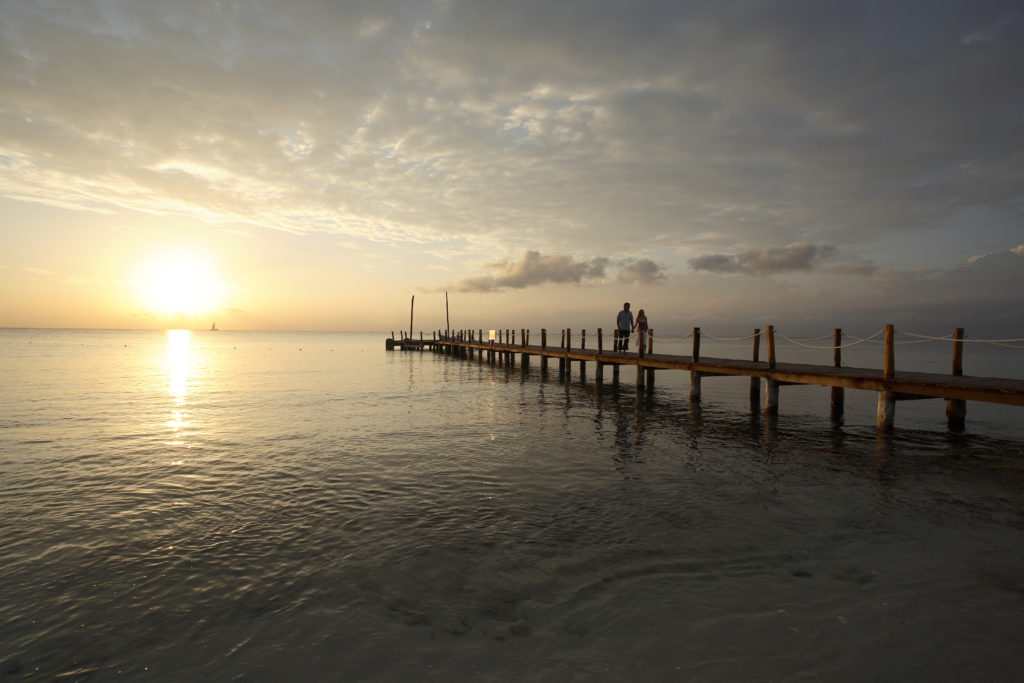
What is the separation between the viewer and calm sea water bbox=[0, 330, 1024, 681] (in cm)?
429

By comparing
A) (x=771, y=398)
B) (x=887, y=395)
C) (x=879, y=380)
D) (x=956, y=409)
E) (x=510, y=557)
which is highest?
(x=879, y=380)

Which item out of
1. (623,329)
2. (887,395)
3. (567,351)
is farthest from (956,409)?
(567,351)

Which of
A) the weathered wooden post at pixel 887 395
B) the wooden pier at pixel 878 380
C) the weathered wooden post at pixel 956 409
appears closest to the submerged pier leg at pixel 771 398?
the wooden pier at pixel 878 380

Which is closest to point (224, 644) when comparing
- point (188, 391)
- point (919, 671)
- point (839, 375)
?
point (919, 671)

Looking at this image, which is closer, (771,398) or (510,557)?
(510,557)

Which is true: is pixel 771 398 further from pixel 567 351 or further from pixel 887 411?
pixel 567 351

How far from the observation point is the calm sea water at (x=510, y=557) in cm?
429

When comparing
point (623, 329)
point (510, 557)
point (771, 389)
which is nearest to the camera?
point (510, 557)

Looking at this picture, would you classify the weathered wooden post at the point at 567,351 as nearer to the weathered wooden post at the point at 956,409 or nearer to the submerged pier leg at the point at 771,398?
the submerged pier leg at the point at 771,398

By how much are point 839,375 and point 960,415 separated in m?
4.35

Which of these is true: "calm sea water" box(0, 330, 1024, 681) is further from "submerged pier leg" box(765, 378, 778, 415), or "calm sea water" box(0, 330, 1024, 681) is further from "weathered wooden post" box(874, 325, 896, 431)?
"submerged pier leg" box(765, 378, 778, 415)

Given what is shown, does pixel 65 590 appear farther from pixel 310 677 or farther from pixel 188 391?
pixel 188 391

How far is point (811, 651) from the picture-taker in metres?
4.29

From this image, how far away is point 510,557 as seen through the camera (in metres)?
6.12
